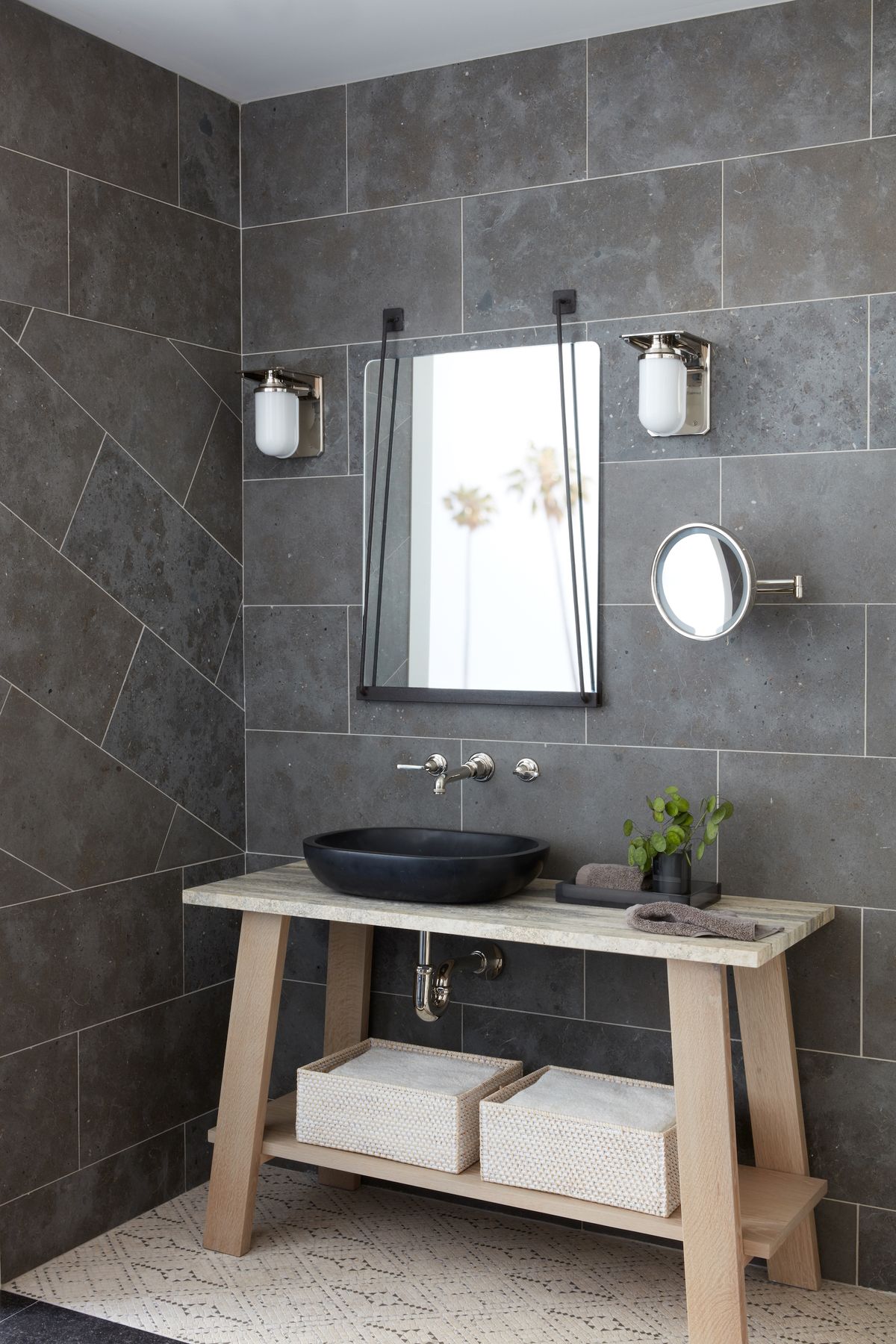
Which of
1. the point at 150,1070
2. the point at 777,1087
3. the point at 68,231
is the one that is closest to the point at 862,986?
the point at 777,1087

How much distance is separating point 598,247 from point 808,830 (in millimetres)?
1338

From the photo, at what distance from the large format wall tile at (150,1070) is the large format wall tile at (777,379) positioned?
5.59ft

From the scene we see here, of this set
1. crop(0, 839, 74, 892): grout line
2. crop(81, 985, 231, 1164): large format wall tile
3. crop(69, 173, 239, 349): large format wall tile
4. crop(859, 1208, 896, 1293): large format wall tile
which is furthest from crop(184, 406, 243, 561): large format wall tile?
crop(859, 1208, 896, 1293): large format wall tile

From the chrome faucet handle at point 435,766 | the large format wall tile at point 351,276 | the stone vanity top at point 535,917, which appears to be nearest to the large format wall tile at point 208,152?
the large format wall tile at point 351,276

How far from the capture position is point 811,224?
2691 mm

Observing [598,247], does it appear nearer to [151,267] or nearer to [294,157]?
[294,157]

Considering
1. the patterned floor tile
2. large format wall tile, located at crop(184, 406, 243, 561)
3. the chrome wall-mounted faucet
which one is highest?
large format wall tile, located at crop(184, 406, 243, 561)

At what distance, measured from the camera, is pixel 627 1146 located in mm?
2410

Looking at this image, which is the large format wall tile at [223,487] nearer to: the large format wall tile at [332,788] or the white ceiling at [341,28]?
the large format wall tile at [332,788]

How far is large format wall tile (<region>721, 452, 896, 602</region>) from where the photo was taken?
2641 millimetres

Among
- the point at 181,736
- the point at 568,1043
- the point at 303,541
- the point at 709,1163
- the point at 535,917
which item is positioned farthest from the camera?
the point at 303,541

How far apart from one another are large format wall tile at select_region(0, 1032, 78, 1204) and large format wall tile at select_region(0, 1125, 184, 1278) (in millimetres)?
34

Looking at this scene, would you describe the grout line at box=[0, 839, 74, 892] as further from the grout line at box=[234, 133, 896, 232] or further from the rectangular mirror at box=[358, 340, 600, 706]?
the grout line at box=[234, 133, 896, 232]

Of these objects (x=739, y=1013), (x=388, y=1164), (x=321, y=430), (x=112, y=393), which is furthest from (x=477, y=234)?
(x=388, y=1164)
